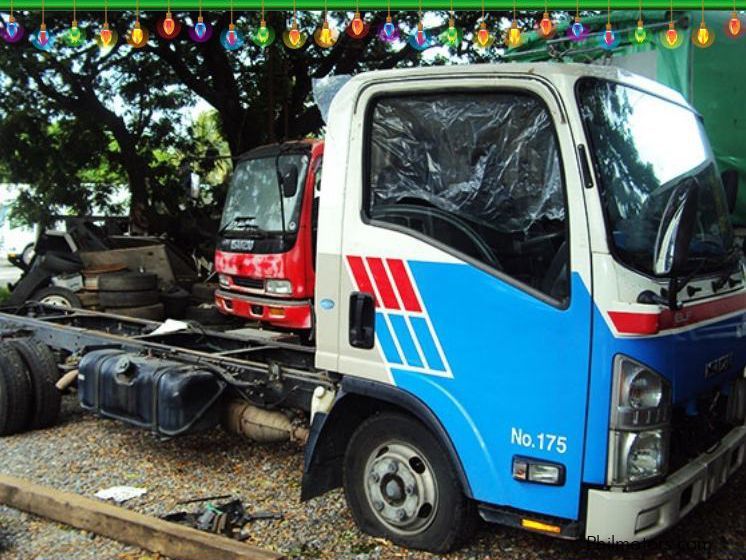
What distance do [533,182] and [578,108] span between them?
357 mm

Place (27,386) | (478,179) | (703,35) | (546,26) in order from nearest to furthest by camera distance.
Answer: (478,179) → (703,35) → (27,386) → (546,26)

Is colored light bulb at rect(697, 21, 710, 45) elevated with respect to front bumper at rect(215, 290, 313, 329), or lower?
elevated

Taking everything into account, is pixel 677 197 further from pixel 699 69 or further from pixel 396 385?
pixel 699 69

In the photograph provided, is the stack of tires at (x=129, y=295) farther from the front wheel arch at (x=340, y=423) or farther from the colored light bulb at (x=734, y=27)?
the colored light bulb at (x=734, y=27)

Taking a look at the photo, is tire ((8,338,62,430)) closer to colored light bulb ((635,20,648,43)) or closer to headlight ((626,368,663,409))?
headlight ((626,368,663,409))

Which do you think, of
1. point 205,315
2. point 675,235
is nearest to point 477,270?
point 675,235

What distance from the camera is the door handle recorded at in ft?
11.9

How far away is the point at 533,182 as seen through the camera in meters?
3.26

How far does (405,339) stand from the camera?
11.5 feet

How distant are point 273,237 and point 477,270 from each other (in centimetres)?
459

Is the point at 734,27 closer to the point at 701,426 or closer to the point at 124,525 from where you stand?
the point at 701,426

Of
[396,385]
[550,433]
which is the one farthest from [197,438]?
[550,433]

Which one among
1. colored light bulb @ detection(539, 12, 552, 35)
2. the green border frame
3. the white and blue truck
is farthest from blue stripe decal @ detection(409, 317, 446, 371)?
the green border frame

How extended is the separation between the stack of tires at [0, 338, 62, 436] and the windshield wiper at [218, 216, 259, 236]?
103 inches
